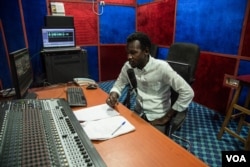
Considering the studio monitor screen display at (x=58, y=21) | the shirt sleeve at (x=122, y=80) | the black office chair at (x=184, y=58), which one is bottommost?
the shirt sleeve at (x=122, y=80)

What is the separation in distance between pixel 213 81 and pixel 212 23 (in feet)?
2.79

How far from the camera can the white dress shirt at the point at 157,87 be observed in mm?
1301

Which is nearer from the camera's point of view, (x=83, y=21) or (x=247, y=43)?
(x=247, y=43)

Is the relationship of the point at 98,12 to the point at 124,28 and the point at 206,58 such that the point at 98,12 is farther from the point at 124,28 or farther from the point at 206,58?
the point at 206,58

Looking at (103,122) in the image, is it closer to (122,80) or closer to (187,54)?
(122,80)

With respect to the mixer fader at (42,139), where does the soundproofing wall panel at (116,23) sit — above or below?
above

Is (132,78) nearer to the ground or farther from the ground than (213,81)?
farther from the ground

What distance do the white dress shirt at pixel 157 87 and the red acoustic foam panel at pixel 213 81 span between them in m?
1.58

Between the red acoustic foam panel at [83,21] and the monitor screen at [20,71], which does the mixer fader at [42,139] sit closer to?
the monitor screen at [20,71]

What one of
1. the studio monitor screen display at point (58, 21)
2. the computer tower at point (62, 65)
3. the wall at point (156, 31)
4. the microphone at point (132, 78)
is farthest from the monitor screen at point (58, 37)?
the microphone at point (132, 78)

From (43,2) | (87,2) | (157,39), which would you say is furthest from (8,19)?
A: (157,39)

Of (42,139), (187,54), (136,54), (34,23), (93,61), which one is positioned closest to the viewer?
(42,139)

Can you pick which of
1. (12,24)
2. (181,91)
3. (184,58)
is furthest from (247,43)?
(12,24)

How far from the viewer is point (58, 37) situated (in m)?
2.73
